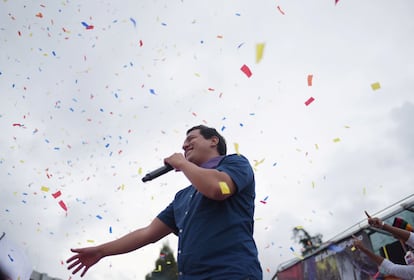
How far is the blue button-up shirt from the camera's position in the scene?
4.94 ft

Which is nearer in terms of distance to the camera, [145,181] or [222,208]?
[222,208]

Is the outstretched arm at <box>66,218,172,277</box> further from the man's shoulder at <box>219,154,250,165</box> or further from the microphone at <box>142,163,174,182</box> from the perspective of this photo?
the man's shoulder at <box>219,154,250,165</box>

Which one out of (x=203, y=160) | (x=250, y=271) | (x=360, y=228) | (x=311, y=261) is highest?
Result: (x=203, y=160)

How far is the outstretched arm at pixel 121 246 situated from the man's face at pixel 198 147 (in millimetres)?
487

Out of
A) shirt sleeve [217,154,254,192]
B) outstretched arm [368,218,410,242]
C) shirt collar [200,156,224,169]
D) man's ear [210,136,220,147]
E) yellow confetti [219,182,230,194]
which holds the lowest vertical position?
outstretched arm [368,218,410,242]

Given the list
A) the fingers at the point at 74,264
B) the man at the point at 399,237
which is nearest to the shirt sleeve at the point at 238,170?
the fingers at the point at 74,264

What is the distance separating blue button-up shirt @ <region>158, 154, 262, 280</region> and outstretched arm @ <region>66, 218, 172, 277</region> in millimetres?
354

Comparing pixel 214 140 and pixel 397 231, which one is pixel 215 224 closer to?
pixel 214 140

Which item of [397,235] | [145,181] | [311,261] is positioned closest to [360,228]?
[311,261]

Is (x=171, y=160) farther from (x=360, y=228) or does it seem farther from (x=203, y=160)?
(x=360, y=228)

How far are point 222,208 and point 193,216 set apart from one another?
17 cm

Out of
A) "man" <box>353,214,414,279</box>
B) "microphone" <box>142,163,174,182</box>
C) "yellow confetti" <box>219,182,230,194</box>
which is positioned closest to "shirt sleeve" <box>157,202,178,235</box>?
"microphone" <box>142,163,174,182</box>

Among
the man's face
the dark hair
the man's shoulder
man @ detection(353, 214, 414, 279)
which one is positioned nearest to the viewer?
the man's shoulder

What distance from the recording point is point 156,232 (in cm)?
222
